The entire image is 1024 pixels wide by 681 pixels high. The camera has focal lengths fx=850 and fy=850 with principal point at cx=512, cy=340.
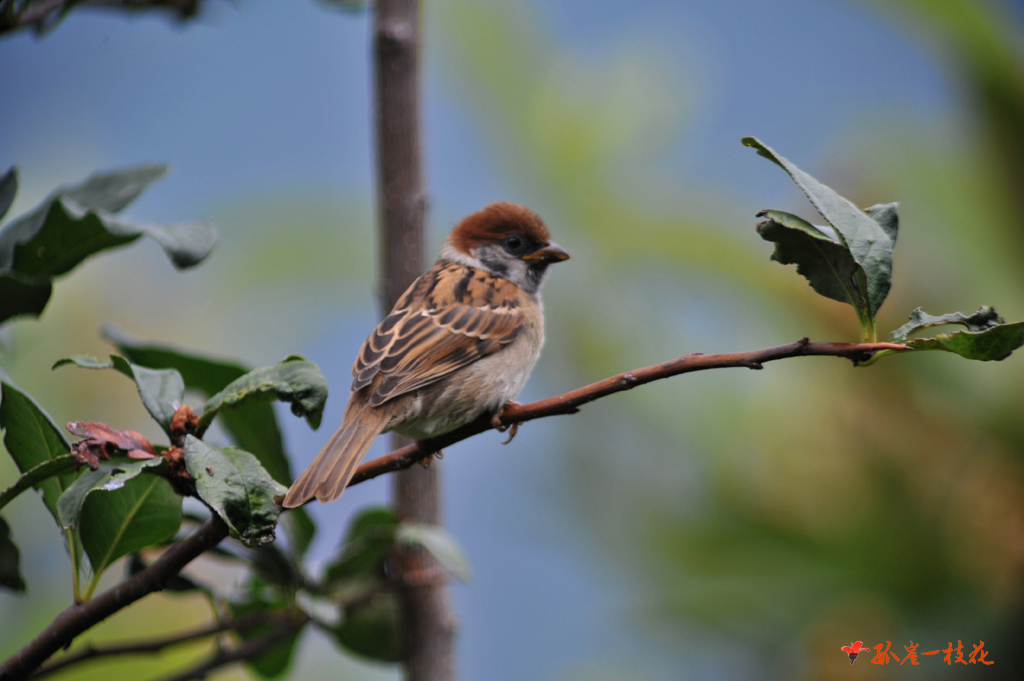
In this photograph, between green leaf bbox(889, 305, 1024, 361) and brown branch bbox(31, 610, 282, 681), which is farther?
brown branch bbox(31, 610, 282, 681)

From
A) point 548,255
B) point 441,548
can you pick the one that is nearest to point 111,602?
point 441,548

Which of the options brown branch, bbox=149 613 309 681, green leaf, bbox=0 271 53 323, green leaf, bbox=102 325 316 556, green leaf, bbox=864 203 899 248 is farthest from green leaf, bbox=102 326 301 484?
green leaf, bbox=864 203 899 248

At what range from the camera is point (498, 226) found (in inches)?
78.5

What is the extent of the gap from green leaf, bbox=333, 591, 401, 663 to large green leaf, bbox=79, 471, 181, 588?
21.4 inches

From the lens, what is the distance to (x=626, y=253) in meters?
2.85

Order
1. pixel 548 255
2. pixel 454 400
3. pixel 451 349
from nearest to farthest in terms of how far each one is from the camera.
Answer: pixel 454 400, pixel 451 349, pixel 548 255

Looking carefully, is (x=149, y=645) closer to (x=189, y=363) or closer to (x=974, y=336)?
(x=189, y=363)

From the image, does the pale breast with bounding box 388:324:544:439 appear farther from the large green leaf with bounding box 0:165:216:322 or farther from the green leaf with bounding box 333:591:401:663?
the large green leaf with bounding box 0:165:216:322

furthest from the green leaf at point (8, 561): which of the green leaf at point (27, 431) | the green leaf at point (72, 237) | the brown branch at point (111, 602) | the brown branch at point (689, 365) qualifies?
the brown branch at point (689, 365)

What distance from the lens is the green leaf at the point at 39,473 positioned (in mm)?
845

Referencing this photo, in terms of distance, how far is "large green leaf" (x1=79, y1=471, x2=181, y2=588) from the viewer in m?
0.93

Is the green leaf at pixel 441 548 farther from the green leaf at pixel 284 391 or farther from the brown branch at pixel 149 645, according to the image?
the green leaf at pixel 284 391

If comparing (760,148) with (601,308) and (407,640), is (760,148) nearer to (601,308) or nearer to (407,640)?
(407,640)

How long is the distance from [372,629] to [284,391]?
0.76 metres
